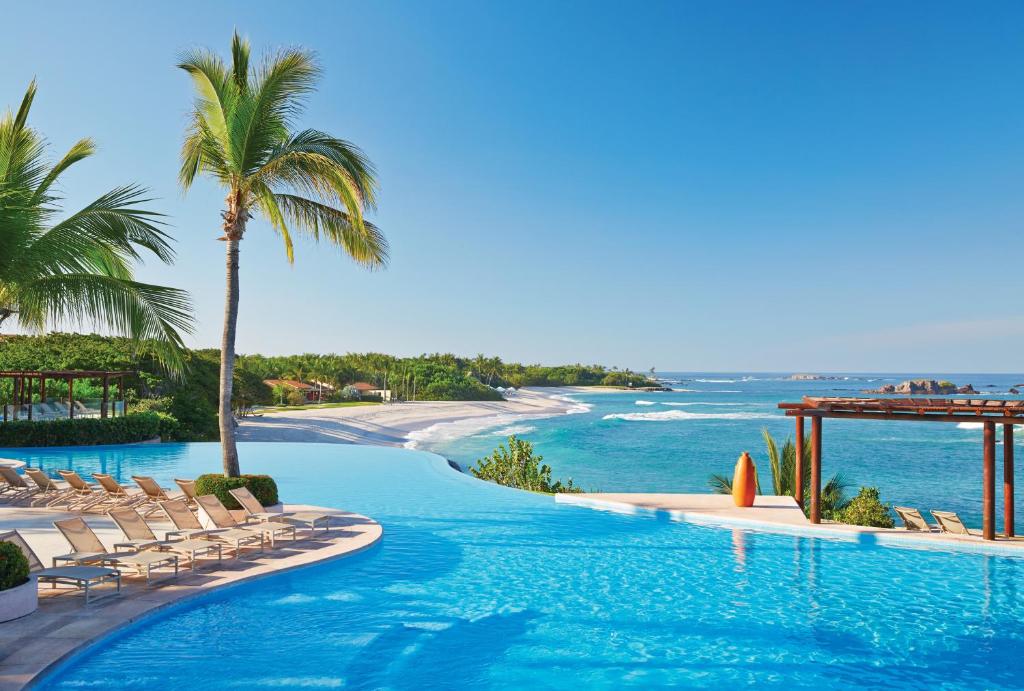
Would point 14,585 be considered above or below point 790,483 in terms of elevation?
above

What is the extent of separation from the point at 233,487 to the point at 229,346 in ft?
6.64

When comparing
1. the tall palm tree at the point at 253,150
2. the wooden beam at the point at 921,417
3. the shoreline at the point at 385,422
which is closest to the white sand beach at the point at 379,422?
the shoreline at the point at 385,422

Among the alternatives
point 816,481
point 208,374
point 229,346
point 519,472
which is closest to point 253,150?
point 229,346

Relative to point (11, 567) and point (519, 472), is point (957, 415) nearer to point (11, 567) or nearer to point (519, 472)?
point (519, 472)

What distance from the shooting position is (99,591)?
6398mm

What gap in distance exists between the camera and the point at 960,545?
9.42 metres

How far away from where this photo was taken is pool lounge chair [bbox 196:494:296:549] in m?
8.41

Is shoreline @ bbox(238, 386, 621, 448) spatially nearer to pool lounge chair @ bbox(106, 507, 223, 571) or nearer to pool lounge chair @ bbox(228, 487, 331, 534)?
pool lounge chair @ bbox(228, 487, 331, 534)

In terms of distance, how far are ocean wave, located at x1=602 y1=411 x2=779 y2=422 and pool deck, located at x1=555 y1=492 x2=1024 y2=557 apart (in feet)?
145

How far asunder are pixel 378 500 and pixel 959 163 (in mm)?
29063

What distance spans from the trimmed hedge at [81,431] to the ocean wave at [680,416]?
40956mm

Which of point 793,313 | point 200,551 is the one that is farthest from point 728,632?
point 793,313

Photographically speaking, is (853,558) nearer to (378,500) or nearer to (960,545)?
(960,545)

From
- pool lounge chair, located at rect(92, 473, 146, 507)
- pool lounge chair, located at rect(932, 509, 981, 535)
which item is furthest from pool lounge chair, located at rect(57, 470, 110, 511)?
pool lounge chair, located at rect(932, 509, 981, 535)
